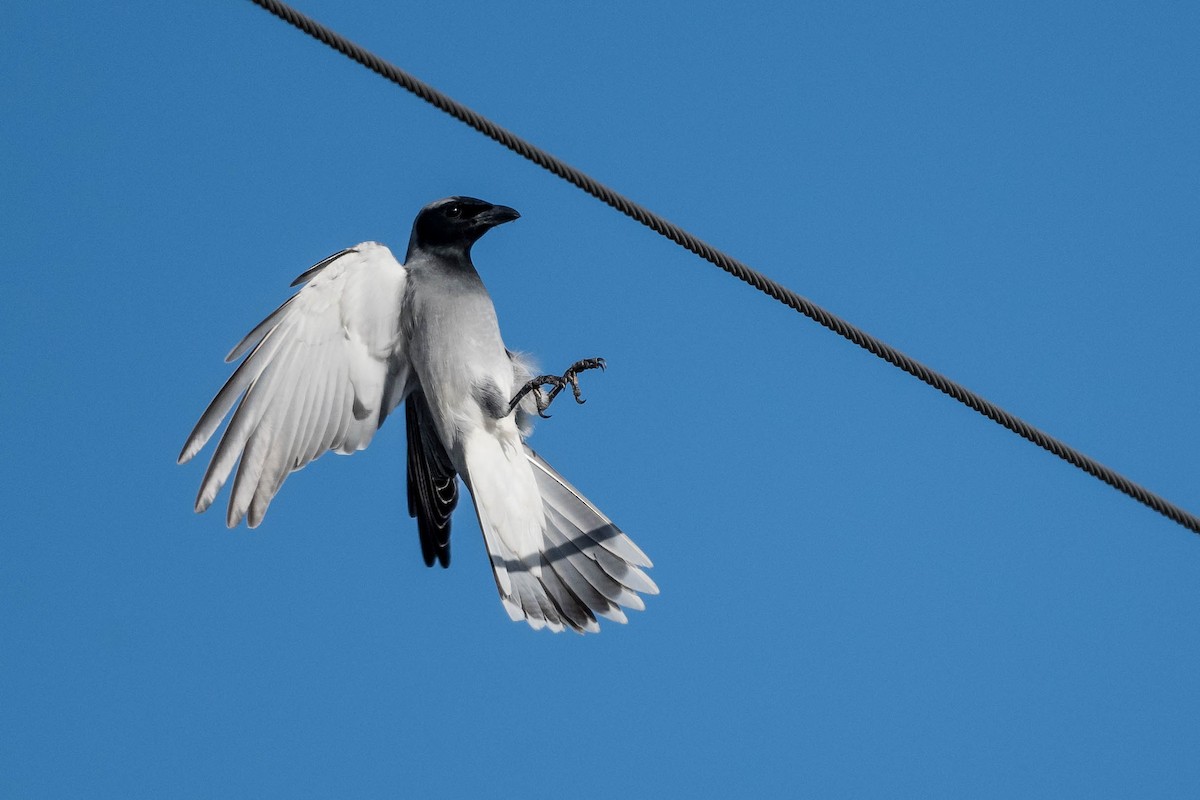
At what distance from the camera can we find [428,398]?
257 inches

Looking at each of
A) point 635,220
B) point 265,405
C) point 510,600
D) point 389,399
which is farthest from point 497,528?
point 635,220

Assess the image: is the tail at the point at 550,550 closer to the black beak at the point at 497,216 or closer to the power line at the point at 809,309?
the black beak at the point at 497,216

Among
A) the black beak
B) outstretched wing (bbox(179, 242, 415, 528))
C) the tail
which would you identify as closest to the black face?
the black beak

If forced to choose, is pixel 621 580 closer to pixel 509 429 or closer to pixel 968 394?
pixel 509 429

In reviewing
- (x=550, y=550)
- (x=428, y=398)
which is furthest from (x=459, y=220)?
(x=550, y=550)

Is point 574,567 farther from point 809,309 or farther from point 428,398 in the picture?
point 809,309

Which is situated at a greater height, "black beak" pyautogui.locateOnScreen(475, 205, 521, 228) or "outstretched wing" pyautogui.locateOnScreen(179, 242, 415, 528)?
"black beak" pyautogui.locateOnScreen(475, 205, 521, 228)

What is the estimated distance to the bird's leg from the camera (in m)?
6.25

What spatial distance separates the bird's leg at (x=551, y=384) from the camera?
6245 mm

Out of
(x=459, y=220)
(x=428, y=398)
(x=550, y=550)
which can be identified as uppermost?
(x=459, y=220)

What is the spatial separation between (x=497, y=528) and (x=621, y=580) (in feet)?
2.54

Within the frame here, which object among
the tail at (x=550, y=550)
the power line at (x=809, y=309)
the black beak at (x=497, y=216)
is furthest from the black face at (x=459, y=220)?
Result: the power line at (x=809, y=309)

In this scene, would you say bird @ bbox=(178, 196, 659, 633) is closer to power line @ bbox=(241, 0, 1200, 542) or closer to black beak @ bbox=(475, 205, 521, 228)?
black beak @ bbox=(475, 205, 521, 228)

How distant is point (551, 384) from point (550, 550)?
1.00 m
